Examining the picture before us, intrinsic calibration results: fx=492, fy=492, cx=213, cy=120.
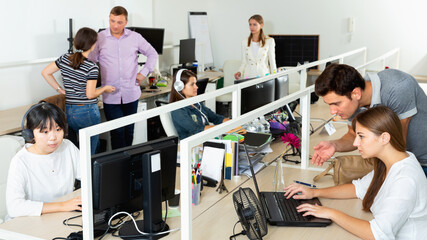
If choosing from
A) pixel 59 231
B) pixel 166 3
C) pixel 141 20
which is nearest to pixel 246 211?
pixel 59 231

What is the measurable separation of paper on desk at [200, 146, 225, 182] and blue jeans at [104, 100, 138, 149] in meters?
1.95

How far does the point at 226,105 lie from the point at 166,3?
1.61 metres

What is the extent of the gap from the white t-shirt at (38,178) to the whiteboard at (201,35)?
4.76 metres

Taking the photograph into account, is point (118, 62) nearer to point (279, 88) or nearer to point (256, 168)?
point (279, 88)

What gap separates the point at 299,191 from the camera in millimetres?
2227

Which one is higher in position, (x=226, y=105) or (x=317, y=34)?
(x=317, y=34)

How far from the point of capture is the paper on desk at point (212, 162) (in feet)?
7.84

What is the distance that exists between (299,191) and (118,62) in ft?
7.85

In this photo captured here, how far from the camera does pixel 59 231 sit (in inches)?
77.1

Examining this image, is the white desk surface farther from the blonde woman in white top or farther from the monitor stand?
the blonde woman in white top

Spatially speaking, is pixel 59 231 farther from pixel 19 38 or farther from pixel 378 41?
pixel 378 41

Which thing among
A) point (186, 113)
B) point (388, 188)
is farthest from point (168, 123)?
point (388, 188)

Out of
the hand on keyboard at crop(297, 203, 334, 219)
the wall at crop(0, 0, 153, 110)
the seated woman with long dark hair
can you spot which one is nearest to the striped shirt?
the seated woman with long dark hair

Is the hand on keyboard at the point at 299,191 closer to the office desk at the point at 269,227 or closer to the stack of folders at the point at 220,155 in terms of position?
the office desk at the point at 269,227
